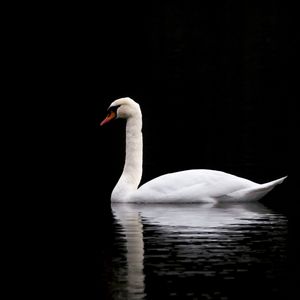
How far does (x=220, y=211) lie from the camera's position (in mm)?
19500

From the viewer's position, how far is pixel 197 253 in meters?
15.8

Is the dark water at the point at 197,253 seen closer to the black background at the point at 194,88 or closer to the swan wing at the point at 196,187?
the swan wing at the point at 196,187

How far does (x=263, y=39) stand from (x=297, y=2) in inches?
1035

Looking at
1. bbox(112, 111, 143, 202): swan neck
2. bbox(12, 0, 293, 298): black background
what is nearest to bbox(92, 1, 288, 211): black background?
bbox(12, 0, 293, 298): black background

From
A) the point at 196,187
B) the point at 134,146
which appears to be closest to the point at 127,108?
the point at 134,146

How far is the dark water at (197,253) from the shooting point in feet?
45.7

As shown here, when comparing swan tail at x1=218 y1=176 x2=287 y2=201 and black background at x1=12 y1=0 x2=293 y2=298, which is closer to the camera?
swan tail at x1=218 y1=176 x2=287 y2=201

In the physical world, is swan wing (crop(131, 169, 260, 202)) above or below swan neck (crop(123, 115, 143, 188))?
below

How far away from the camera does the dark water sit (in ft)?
45.7

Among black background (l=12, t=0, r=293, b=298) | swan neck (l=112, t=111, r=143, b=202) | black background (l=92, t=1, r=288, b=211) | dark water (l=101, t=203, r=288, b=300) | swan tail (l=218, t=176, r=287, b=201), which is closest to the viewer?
dark water (l=101, t=203, r=288, b=300)

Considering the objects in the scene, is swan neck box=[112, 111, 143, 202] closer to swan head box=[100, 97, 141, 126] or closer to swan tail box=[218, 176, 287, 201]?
swan head box=[100, 97, 141, 126]

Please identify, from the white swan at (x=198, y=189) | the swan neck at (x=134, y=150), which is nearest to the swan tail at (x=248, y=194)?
the white swan at (x=198, y=189)

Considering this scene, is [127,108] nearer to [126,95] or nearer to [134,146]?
[134,146]

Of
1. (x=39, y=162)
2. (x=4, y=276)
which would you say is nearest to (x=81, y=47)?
(x=39, y=162)
